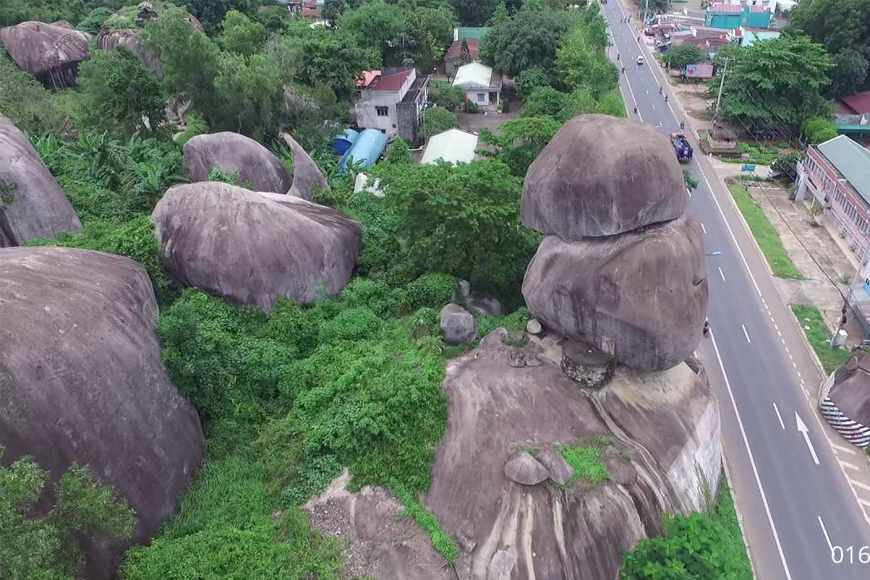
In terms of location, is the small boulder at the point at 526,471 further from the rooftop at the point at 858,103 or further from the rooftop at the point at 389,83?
the rooftop at the point at 858,103

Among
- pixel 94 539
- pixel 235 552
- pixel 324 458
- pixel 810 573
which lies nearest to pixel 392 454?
pixel 324 458

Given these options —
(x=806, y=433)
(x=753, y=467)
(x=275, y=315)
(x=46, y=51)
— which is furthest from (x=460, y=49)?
(x=753, y=467)

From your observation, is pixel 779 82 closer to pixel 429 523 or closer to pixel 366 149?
pixel 366 149

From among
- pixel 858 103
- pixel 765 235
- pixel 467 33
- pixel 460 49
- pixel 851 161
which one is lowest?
pixel 765 235

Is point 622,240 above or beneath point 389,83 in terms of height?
above

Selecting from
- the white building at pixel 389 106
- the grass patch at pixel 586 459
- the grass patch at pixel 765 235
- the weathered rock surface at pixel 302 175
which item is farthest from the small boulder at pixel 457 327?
the white building at pixel 389 106

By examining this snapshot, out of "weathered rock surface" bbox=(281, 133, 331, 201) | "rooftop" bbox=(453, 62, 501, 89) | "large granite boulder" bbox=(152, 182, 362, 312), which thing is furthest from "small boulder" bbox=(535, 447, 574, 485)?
"rooftop" bbox=(453, 62, 501, 89)

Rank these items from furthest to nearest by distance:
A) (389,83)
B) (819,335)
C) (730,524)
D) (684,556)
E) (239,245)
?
1. (389,83)
2. (819,335)
3. (239,245)
4. (730,524)
5. (684,556)

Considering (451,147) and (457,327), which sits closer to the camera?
(457,327)
